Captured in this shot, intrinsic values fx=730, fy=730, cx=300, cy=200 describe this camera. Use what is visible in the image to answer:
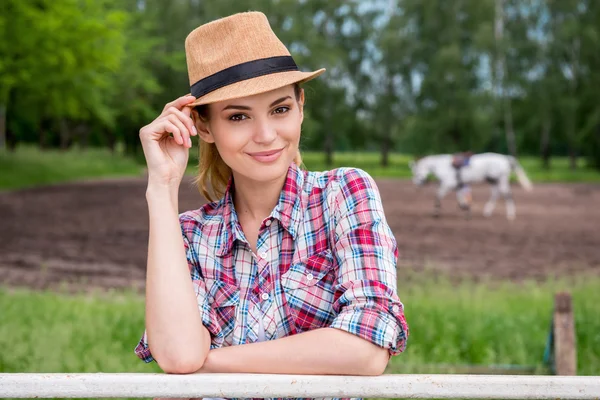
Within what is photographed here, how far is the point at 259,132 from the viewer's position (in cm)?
139

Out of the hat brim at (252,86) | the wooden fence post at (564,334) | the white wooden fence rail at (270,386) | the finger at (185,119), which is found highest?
the hat brim at (252,86)

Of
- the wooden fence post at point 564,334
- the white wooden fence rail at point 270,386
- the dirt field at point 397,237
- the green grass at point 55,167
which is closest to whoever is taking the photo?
the white wooden fence rail at point 270,386

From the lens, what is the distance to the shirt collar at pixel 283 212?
1431mm

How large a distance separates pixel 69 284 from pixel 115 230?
418 centimetres

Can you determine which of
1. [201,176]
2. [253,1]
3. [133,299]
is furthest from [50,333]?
[253,1]

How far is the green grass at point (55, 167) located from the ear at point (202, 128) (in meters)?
17.5

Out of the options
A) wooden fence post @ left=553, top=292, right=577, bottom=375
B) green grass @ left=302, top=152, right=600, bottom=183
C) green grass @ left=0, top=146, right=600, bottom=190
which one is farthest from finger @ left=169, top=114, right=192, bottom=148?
green grass @ left=302, top=152, right=600, bottom=183

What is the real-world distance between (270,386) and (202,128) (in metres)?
0.66

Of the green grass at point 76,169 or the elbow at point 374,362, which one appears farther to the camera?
the green grass at point 76,169

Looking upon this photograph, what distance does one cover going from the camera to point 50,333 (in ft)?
14.0

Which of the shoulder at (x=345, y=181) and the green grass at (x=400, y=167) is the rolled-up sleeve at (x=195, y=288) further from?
the green grass at (x=400, y=167)

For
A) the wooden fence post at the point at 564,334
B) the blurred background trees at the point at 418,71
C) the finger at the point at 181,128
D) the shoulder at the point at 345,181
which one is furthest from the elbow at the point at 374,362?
the blurred background trees at the point at 418,71

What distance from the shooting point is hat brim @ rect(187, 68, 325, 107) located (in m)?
1.34

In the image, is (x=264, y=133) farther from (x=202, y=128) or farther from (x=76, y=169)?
(x=76, y=169)
